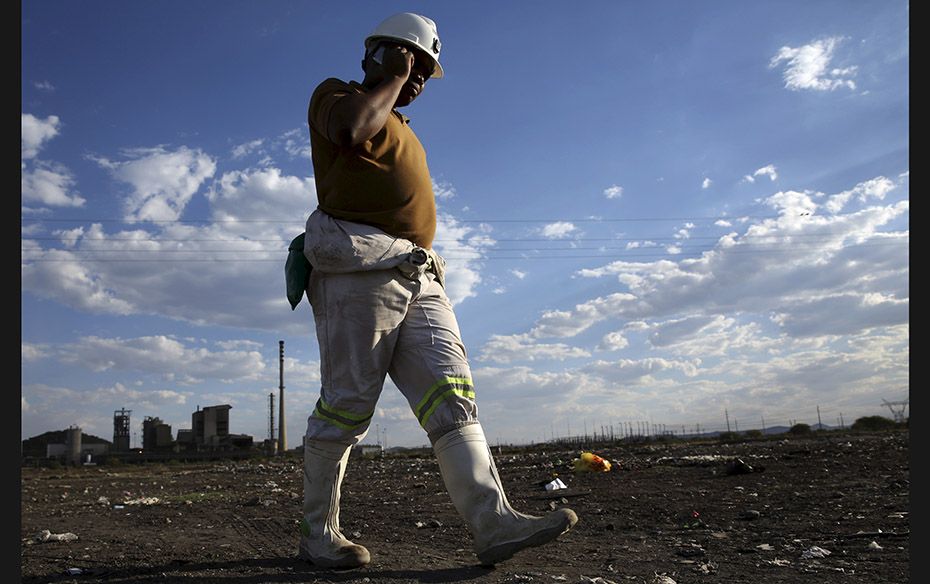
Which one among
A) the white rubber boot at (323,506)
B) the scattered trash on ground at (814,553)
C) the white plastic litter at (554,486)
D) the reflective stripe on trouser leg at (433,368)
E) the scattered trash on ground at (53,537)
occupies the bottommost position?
the scattered trash on ground at (814,553)

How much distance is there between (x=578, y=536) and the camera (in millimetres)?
4027

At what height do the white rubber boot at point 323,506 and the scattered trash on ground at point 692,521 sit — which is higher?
the white rubber boot at point 323,506

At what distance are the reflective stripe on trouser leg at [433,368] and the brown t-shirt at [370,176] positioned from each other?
31 cm

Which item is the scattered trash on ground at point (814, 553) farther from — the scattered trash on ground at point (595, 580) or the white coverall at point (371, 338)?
the white coverall at point (371, 338)

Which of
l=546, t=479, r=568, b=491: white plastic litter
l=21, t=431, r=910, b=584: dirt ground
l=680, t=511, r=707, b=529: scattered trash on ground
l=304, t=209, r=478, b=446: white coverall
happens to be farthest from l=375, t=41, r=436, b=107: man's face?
l=546, t=479, r=568, b=491: white plastic litter

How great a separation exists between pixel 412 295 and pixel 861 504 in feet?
12.2

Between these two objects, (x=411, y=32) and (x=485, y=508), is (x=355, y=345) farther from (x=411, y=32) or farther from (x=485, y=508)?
(x=411, y=32)

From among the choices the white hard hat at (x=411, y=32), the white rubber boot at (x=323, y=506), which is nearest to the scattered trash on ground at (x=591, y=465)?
the white rubber boot at (x=323, y=506)

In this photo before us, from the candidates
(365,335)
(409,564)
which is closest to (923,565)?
(409,564)

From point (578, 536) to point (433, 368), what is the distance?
1.67 meters

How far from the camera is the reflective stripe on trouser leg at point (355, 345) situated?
3062 millimetres

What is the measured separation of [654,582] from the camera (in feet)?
8.98

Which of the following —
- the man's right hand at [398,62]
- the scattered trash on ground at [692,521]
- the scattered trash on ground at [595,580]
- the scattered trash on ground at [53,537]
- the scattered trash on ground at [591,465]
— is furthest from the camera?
the scattered trash on ground at [591,465]

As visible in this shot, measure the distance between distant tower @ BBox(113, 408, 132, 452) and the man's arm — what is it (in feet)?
205
